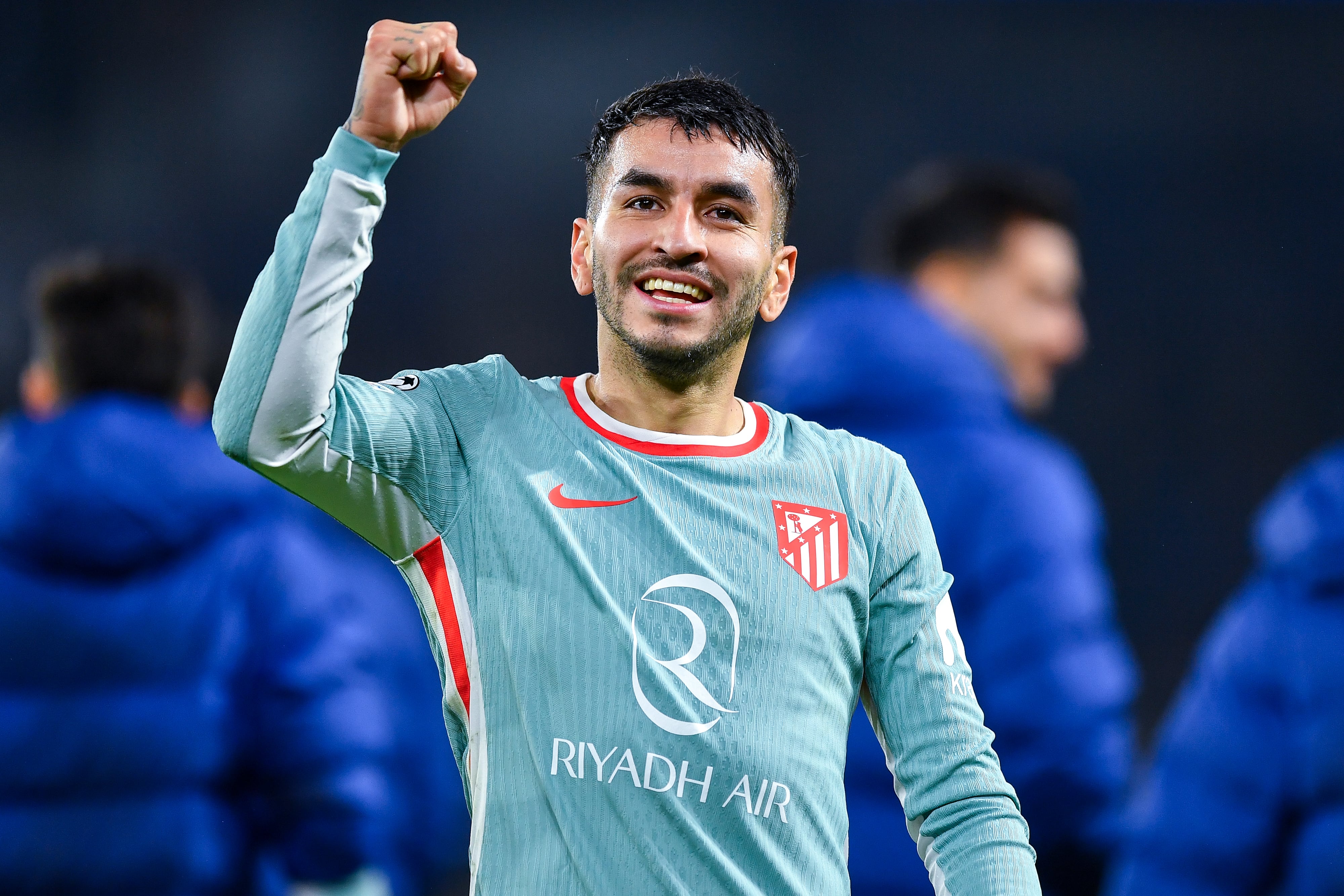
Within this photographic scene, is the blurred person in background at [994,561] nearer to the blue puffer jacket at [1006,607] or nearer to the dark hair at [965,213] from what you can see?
the blue puffer jacket at [1006,607]

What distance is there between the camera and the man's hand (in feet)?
4.51

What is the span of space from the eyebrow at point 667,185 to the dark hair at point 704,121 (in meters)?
0.05

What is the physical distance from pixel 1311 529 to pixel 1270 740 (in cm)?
40

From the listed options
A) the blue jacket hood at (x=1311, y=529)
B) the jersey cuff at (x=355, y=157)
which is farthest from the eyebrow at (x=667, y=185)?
the blue jacket hood at (x=1311, y=529)

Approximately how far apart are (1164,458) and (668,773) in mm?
7328

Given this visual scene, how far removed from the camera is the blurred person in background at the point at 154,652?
2875mm

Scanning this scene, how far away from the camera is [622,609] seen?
4.73 feet

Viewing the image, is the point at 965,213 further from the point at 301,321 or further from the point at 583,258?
the point at 301,321

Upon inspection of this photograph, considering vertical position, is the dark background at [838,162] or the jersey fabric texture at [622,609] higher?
the dark background at [838,162]

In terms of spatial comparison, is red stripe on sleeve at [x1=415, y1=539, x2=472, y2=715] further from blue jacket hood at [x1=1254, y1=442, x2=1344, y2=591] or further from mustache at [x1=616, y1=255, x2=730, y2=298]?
blue jacket hood at [x1=1254, y1=442, x2=1344, y2=591]

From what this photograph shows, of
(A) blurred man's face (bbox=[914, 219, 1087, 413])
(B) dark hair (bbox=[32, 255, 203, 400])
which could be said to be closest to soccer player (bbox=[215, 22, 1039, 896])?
(B) dark hair (bbox=[32, 255, 203, 400])

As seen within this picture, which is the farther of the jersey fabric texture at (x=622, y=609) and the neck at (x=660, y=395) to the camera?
the neck at (x=660, y=395)

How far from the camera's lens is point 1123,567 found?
8.17 metres

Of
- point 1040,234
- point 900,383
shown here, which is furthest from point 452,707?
point 1040,234
